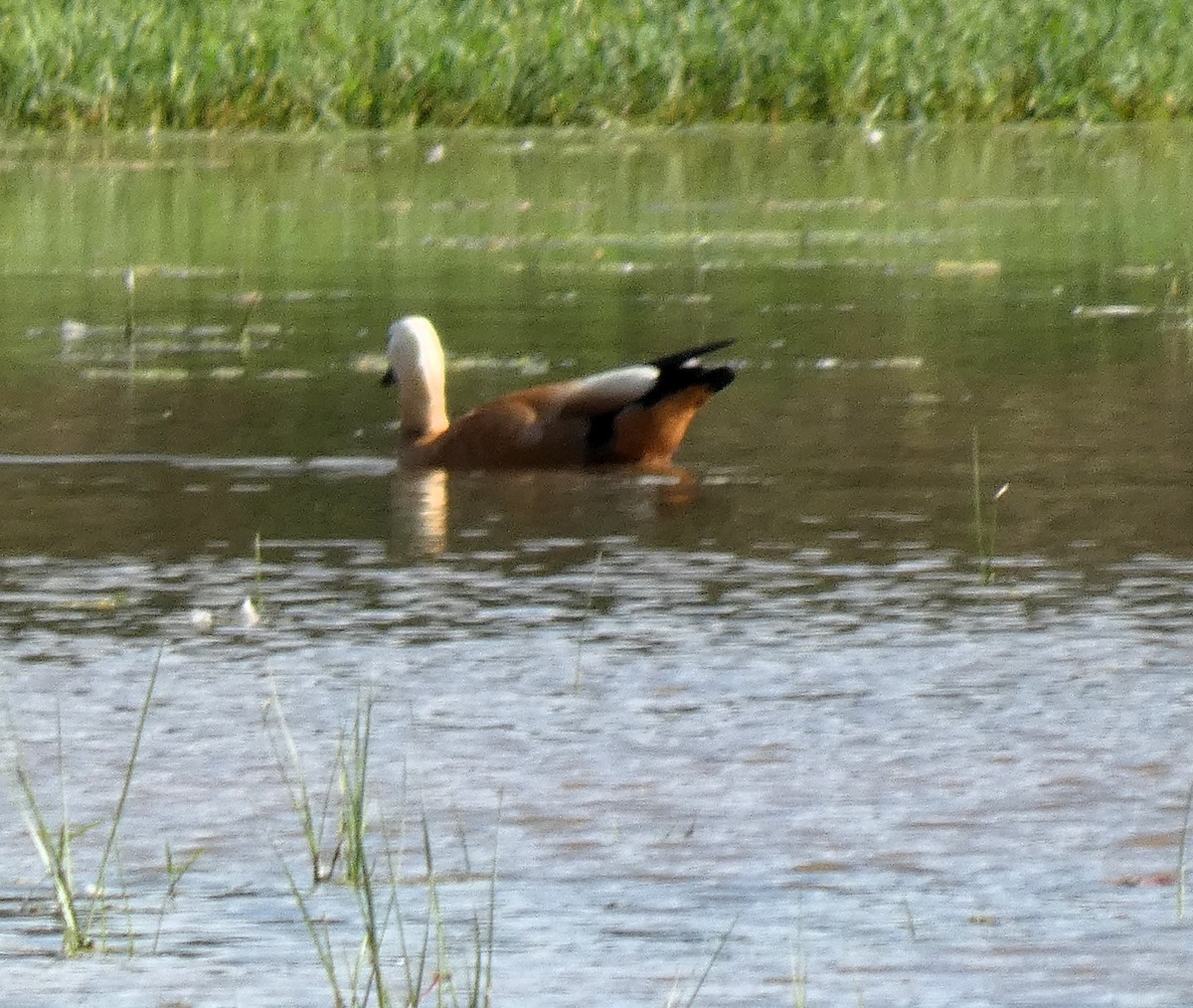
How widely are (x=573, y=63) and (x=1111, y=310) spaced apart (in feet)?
32.1

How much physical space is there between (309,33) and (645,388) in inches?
505

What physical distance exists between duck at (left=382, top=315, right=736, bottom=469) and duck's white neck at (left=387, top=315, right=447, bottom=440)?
0.58ft

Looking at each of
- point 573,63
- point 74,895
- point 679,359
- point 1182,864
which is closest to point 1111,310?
point 679,359

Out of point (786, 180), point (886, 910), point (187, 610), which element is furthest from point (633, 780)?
point (786, 180)

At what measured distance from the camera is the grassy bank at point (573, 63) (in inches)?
771

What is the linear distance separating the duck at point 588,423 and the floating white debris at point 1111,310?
118 inches

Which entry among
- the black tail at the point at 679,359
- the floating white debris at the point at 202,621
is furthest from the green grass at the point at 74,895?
the black tail at the point at 679,359

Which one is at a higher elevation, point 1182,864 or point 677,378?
point 677,378

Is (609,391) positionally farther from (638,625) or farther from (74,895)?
(74,895)

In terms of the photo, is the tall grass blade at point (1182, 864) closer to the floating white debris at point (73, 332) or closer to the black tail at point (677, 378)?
the black tail at point (677, 378)

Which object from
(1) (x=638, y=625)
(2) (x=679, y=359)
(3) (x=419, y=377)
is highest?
(2) (x=679, y=359)

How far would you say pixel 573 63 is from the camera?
20.4 m

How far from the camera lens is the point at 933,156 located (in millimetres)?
18516

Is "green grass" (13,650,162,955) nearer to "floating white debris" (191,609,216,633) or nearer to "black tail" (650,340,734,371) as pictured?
"floating white debris" (191,609,216,633)
